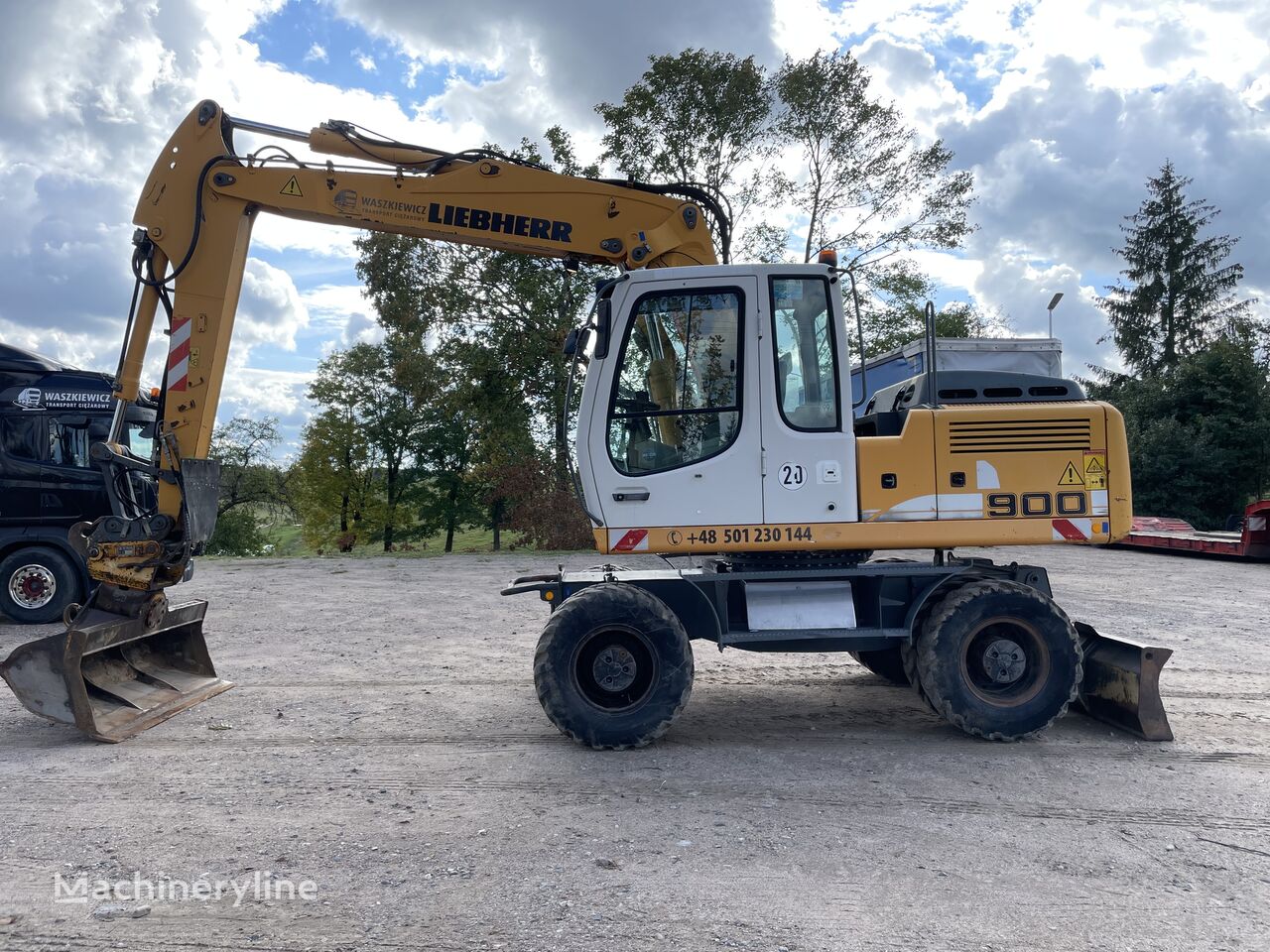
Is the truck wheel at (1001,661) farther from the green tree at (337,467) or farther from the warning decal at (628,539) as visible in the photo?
the green tree at (337,467)

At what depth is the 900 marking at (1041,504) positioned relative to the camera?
553 centimetres

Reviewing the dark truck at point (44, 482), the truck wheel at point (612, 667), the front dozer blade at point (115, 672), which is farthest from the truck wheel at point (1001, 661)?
the dark truck at point (44, 482)

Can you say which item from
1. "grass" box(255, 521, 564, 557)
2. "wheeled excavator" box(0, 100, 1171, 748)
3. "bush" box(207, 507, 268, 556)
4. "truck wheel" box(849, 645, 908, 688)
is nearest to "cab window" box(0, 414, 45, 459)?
"wheeled excavator" box(0, 100, 1171, 748)

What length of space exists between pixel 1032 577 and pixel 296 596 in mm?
10422

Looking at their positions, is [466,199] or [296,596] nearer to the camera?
[466,199]

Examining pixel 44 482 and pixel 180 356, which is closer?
pixel 180 356

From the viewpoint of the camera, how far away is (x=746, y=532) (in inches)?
216

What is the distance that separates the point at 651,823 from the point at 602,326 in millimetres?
2997

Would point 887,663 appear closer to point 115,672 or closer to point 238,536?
point 115,672

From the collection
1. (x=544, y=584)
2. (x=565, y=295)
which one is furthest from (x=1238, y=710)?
(x=565, y=295)

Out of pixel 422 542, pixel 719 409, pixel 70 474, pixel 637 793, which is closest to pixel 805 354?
pixel 719 409

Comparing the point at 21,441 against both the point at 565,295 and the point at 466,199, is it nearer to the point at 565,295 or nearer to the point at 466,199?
the point at 466,199

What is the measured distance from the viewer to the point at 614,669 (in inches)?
213

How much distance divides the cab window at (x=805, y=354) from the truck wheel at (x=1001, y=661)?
149cm
